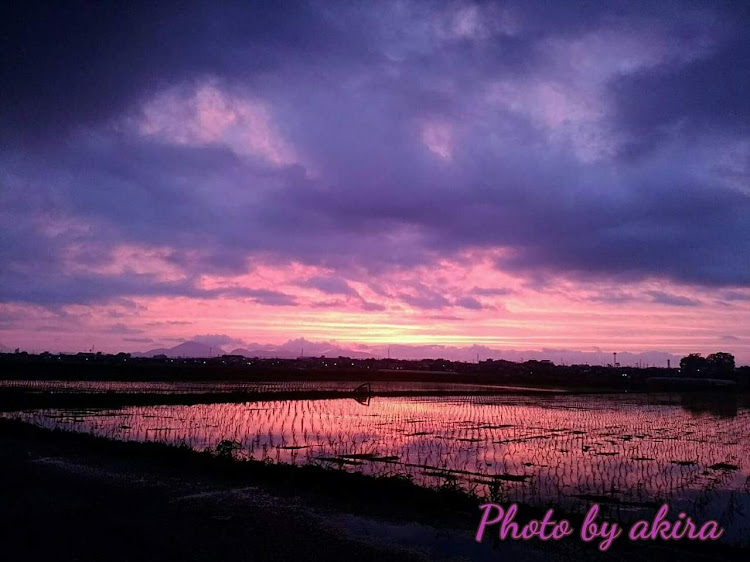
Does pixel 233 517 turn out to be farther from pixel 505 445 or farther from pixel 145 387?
pixel 145 387

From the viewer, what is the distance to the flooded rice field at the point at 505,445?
12086 millimetres

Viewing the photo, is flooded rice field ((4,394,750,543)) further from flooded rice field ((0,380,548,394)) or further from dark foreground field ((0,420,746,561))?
flooded rice field ((0,380,548,394))

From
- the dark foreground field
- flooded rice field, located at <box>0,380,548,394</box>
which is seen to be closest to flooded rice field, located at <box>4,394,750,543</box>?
the dark foreground field

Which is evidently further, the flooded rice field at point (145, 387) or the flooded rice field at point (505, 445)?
the flooded rice field at point (145, 387)

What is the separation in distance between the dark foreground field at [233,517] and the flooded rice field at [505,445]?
88.3 inches

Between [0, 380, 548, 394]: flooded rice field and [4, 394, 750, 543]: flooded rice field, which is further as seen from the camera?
[0, 380, 548, 394]: flooded rice field

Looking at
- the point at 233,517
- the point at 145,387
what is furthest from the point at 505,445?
the point at 145,387

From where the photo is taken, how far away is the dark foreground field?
270 inches

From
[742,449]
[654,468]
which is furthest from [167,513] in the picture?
[742,449]

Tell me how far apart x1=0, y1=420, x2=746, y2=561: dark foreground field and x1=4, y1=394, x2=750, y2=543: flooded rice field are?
2.24 m

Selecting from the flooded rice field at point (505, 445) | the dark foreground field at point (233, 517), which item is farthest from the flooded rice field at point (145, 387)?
the dark foreground field at point (233, 517)

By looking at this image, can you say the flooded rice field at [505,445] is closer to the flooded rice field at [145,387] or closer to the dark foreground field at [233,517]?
the dark foreground field at [233,517]

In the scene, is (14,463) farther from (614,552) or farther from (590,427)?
(590,427)

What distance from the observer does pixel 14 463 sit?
460 inches
